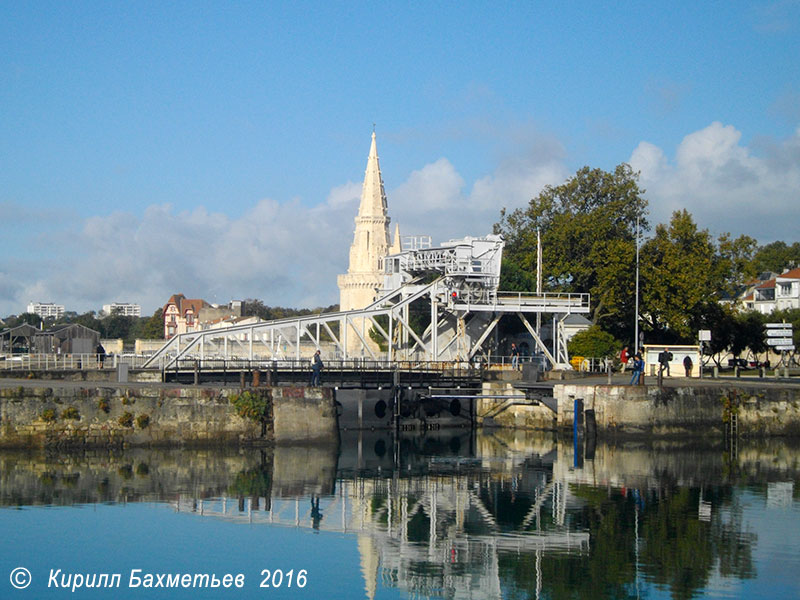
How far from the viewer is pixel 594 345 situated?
6775cm

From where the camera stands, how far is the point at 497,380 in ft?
179

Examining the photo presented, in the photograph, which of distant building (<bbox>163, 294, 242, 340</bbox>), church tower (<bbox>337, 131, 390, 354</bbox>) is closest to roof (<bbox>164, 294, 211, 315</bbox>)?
distant building (<bbox>163, 294, 242, 340</bbox>)

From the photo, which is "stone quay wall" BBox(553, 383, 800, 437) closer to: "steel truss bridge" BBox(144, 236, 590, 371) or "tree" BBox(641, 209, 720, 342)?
"steel truss bridge" BBox(144, 236, 590, 371)

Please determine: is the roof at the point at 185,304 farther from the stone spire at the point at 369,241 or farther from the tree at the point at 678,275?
the tree at the point at 678,275

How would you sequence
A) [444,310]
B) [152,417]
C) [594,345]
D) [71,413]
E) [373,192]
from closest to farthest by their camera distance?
[71,413] → [152,417] → [444,310] → [594,345] → [373,192]

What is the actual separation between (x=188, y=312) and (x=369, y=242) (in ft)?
170

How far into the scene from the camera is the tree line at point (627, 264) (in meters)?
71.1

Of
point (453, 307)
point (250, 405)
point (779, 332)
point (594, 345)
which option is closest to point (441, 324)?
point (453, 307)

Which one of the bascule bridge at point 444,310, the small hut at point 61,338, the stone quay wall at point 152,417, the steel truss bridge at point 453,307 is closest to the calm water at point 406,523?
the stone quay wall at point 152,417

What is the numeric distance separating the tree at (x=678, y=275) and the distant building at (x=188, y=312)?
8667cm

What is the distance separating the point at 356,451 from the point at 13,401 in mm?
14216

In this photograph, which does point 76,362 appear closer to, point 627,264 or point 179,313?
point 627,264

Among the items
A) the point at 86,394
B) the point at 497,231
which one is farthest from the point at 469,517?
the point at 497,231

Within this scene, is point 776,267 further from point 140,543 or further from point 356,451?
point 140,543
